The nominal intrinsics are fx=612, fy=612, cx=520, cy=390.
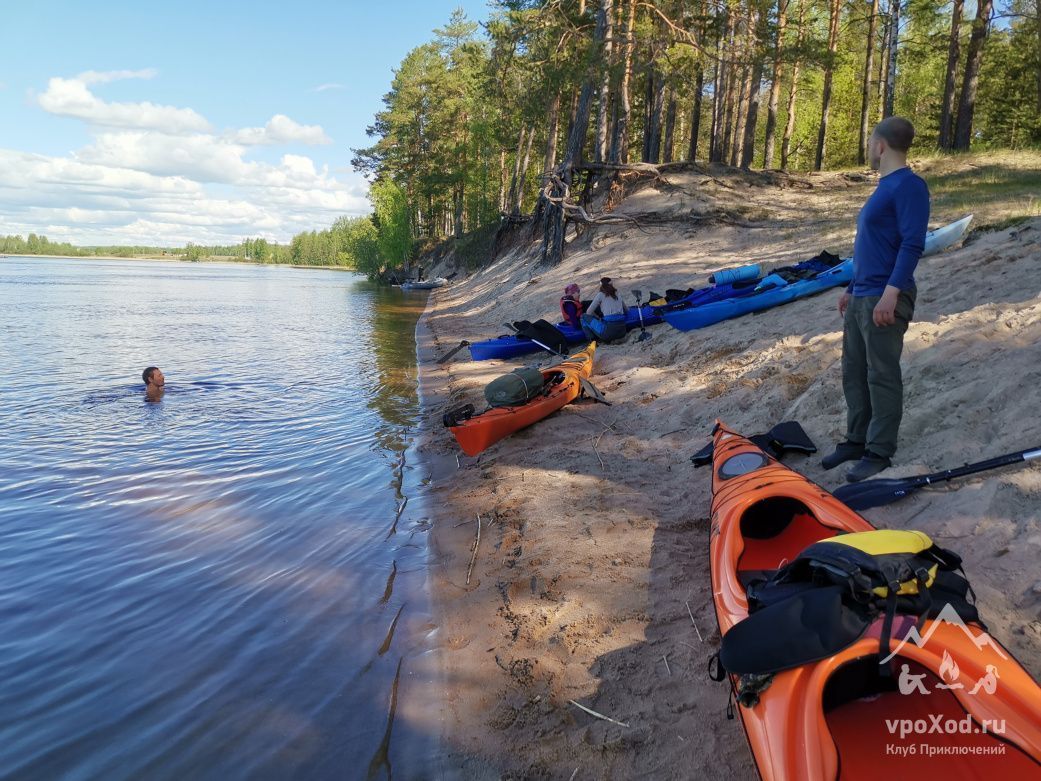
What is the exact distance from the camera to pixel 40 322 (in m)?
23.0

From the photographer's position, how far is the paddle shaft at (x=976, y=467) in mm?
3672

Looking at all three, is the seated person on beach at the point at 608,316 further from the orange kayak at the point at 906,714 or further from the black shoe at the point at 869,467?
the orange kayak at the point at 906,714

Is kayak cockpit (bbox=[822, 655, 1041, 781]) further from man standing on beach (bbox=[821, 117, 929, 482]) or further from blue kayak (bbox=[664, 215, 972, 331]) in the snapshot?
blue kayak (bbox=[664, 215, 972, 331])

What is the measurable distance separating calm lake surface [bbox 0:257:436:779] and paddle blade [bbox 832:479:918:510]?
3.00 m

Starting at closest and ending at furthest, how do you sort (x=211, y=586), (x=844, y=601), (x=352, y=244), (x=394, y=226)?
(x=844, y=601) → (x=211, y=586) → (x=394, y=226) → (x=352, y=244)

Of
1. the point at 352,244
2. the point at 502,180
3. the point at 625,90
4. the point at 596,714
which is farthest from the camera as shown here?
the point at 352,244

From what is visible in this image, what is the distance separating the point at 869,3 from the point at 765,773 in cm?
3088

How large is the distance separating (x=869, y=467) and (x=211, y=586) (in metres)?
5.14

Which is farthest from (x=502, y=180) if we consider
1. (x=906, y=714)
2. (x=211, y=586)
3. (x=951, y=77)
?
(x=906, y=714)

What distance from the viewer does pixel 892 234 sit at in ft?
14.0

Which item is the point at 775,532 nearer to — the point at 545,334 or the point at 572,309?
the point at 545,334

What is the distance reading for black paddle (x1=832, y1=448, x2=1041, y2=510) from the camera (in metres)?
3.85

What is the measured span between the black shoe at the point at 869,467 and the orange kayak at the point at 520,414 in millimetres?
3939

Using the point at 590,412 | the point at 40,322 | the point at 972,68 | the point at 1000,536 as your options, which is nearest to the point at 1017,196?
the point at 972,68
